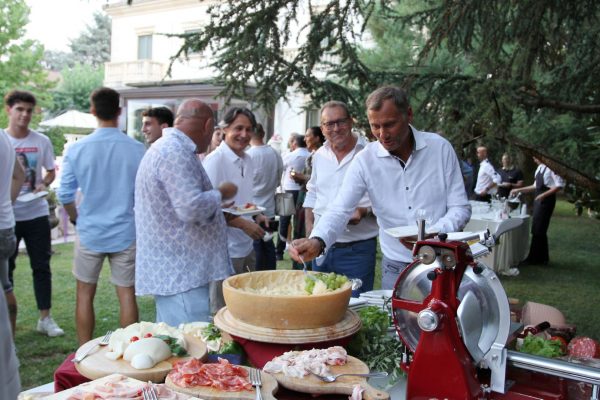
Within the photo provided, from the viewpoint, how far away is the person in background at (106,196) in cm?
400

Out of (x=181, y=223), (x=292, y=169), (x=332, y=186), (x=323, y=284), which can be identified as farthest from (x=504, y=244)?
(x=323, y=284)

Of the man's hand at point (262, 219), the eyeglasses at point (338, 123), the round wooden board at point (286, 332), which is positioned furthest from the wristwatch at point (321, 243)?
the man's hand at point (262, 219)

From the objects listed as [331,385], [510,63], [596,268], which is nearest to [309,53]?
[510,63]

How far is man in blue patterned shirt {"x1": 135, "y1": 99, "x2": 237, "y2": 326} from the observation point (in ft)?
9.59

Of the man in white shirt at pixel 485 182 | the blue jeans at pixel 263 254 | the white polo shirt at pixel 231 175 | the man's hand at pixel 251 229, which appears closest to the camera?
the man's hand at pixel 251 229

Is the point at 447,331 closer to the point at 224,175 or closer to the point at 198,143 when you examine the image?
the point at 198,143

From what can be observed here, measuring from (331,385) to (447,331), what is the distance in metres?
0.36

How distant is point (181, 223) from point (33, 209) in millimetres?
2261

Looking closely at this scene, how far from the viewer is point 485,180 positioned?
35.6ft

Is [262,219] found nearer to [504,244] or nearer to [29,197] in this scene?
[29,197]

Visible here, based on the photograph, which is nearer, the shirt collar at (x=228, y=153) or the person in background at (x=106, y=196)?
the person in background at (x=106, y=196)

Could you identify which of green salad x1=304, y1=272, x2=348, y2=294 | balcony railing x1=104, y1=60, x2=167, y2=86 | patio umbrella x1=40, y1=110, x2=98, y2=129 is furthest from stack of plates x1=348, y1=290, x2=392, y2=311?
balcony railing x1=104, y1=60, x2=167, y2=86

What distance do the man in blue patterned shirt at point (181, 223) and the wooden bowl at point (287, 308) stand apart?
41.1 inches

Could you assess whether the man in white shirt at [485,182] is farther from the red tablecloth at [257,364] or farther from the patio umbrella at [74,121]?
the patio umbrella at [74,121]
